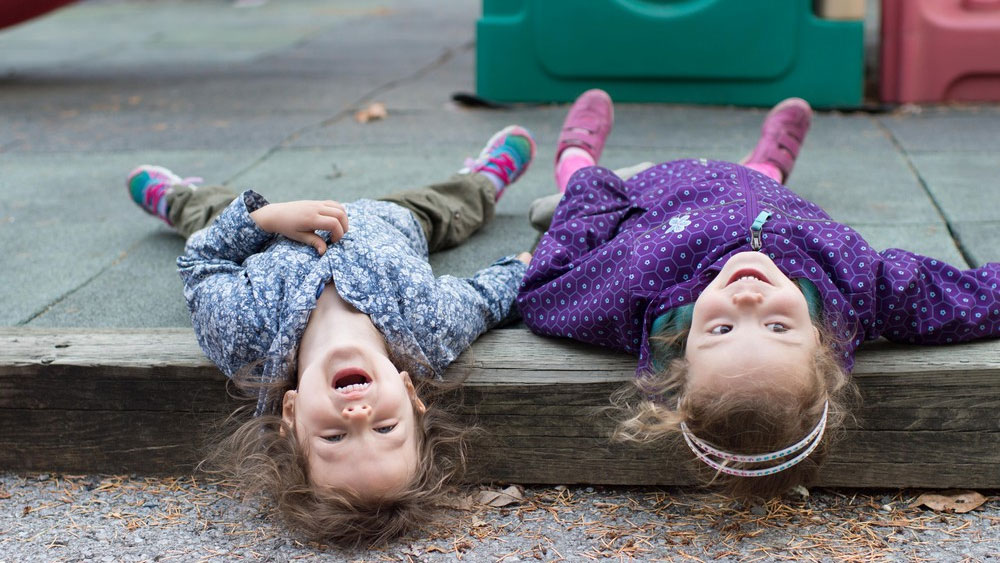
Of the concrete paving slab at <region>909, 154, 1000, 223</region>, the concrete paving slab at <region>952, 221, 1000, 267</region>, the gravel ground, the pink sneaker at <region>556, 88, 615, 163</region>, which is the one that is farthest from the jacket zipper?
the concrete paving slab at <region>909, 154, 1000, 223</region>

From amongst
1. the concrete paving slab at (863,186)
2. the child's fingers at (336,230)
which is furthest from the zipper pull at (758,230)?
the concrete paving slab at (863,186)

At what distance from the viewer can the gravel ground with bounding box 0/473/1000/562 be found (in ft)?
7.73

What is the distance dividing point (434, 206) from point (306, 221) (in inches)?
31.5

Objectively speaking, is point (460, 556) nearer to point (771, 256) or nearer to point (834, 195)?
point (771, 256)

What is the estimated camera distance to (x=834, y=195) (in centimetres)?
410

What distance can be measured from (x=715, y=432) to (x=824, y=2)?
3.88m

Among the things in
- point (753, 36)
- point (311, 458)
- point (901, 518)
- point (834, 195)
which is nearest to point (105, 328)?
point (311, 458)

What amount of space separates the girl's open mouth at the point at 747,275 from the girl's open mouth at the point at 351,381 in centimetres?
83

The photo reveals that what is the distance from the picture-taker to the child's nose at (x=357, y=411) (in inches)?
86.8

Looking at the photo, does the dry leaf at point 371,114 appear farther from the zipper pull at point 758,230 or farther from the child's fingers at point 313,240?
the zipper pull at point 758,230

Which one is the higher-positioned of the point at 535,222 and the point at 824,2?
the point at 824,2

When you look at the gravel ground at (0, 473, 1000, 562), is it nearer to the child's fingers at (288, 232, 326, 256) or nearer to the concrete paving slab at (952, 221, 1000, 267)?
the child's fingers at (288, 232, 326, 256)

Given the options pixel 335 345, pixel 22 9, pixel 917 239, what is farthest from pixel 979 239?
pixel 22 9

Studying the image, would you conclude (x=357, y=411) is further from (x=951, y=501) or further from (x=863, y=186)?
(x=863, y=186)
